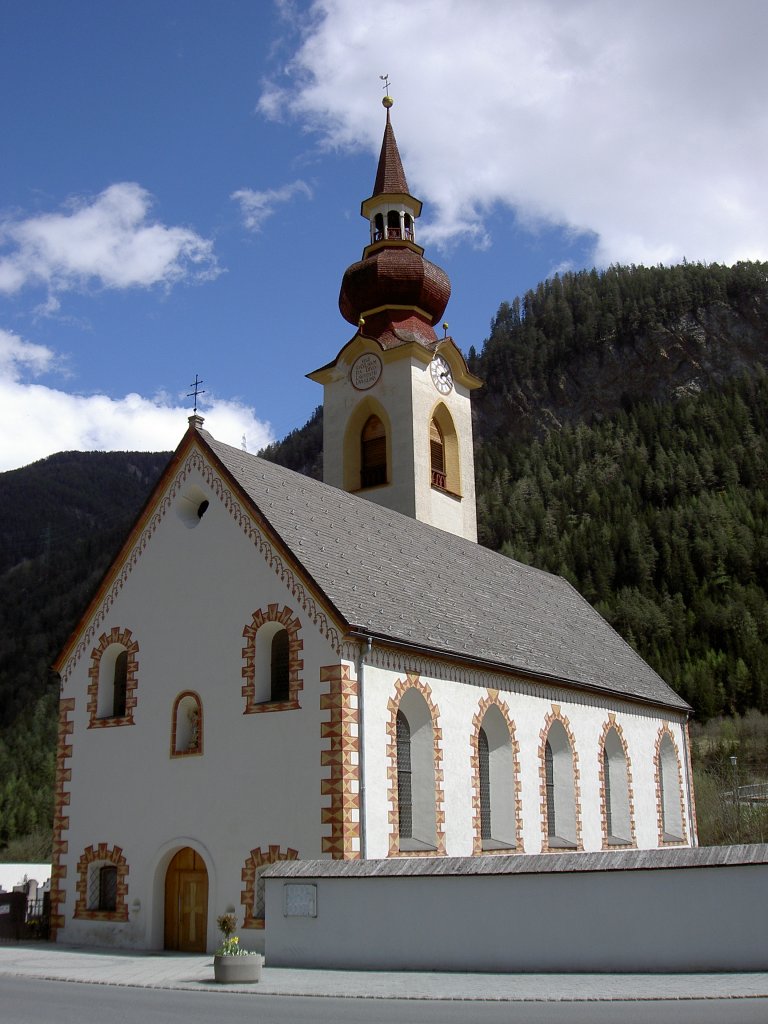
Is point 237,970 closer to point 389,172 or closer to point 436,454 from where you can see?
point 436,454

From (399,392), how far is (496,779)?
15.1m

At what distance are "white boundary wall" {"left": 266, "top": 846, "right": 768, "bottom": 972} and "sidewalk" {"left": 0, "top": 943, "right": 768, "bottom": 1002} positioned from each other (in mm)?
489

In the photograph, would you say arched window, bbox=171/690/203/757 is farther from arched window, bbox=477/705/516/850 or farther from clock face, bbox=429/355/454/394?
clock face, bbox=429/355/454/394

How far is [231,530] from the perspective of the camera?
23.6m

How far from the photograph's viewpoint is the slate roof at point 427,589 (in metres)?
23.2

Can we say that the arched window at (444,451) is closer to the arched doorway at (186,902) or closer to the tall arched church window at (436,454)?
the tall arched church window at (436,454)

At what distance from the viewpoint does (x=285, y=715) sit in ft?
69.8

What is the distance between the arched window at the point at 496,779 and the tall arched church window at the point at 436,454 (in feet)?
40.8

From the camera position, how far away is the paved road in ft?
38.8

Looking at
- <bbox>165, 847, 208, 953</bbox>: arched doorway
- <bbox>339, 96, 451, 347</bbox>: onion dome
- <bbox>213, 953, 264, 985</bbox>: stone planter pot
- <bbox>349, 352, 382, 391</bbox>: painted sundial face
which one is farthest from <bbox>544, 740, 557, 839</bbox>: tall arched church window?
<bbox>339, 96, 451, 347</bbox>: onion dome

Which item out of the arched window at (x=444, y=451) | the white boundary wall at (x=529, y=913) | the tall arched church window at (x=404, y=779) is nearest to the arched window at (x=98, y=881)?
the white boundary wall at (x=529, y=913)

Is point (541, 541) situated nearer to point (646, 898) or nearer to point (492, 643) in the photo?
point (492, 643)

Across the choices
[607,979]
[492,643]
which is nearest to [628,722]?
[492,643]

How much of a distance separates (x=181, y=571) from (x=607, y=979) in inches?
504
